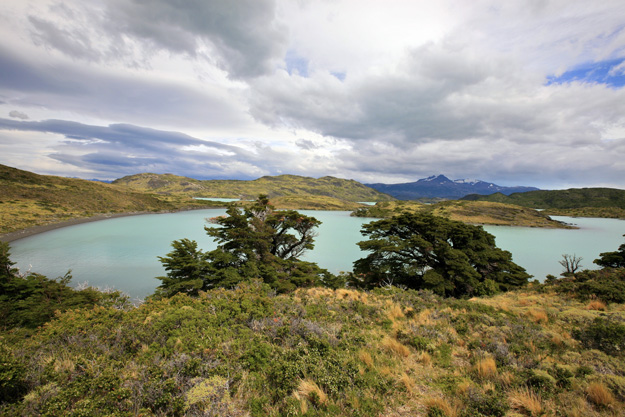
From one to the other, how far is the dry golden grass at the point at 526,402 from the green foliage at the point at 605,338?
Result: 4251 millimetres

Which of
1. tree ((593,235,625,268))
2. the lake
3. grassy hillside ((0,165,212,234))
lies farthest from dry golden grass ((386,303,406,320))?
grassy hillside ((0,165,212,234))

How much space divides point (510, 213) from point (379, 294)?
130 m

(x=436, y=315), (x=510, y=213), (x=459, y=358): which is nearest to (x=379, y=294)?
(x=436, y=315)

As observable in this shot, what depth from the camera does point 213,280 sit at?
678 inches

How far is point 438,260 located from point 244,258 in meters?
17.4

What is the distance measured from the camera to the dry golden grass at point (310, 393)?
4.71 meters

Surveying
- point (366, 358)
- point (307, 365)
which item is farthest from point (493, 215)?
point (307, 365)

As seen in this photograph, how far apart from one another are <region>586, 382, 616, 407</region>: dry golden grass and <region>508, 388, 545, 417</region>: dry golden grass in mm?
966

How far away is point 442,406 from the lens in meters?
4.68

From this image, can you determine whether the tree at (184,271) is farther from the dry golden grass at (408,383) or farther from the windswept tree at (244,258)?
the dry golden grass at (408,383)

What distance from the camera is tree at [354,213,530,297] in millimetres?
20141

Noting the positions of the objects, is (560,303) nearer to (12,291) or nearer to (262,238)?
(262,238)

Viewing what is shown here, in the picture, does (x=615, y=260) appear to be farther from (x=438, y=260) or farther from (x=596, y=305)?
(x=596, y=305)

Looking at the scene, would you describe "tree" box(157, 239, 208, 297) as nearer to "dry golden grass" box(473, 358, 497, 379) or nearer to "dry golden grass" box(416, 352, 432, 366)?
"dry golden grass" box(416, 352, 432, 366)
